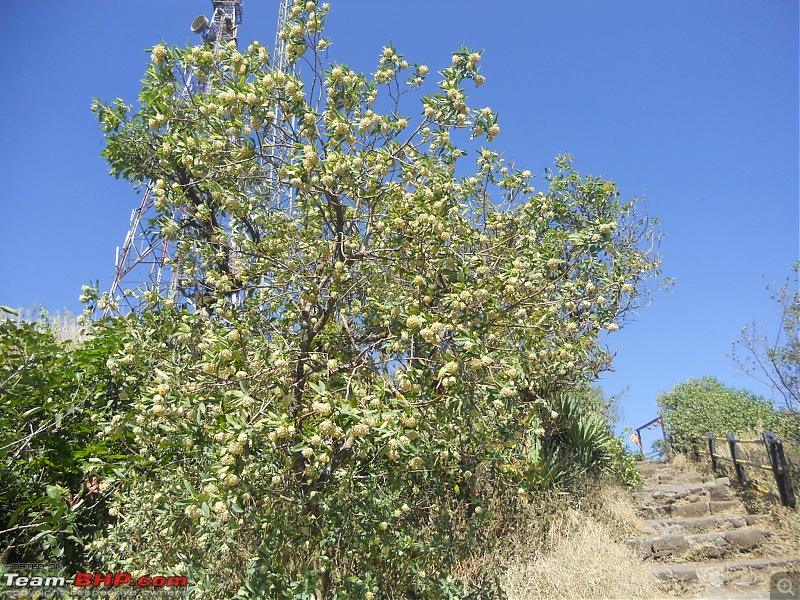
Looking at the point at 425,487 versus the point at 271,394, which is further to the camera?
the point at 425,487

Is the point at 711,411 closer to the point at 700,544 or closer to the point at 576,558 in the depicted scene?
the point at 700,544

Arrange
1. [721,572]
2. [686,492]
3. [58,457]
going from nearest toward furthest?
[58,457] < [721,572] < [686,492]

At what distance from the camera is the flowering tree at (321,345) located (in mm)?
2811

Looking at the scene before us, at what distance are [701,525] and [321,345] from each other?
629 cm

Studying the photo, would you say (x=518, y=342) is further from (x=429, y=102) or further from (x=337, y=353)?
(x=429, y=102)

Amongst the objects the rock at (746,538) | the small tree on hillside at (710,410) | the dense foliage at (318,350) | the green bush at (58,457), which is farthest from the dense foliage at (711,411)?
the green bush at (58,457)

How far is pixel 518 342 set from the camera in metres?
4.15

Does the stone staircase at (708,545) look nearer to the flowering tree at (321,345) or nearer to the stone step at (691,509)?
the stone step at (691,509)

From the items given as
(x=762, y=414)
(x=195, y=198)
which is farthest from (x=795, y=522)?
(x=762, y=414)

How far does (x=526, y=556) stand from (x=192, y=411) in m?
4.03

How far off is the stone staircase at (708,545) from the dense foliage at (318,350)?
125 inches

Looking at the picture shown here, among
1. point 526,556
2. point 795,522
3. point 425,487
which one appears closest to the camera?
point 425,487

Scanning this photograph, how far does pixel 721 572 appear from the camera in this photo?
217 inches

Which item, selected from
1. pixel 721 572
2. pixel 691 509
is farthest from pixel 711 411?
pixel 721 572
